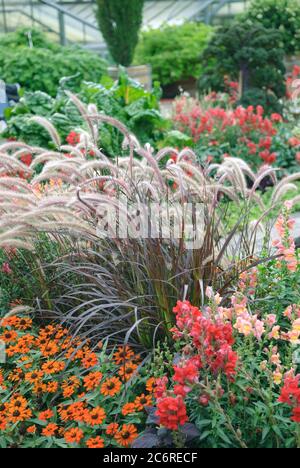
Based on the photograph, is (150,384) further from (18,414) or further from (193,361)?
(18,414)

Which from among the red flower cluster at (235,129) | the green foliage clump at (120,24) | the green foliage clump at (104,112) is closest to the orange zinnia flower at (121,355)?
the green foliage clump at (104,112)

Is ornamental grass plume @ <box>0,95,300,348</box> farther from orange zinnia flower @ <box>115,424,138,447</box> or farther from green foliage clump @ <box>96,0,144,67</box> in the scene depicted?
green foliage clump @ <box>96,0,144,67</box>

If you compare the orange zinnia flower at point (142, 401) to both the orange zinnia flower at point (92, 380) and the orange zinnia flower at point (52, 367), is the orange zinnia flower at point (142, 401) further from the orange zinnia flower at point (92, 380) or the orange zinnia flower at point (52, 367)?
the orange zinnia flower at point (52, 367)

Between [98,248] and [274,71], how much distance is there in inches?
Result: 255

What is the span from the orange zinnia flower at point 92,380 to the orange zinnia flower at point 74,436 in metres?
0.22

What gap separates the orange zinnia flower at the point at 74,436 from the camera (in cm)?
226

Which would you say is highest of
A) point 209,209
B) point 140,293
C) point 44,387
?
point 209,209

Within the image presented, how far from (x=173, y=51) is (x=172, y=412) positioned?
15.1 meters

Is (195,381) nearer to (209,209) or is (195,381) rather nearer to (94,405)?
(94,405)

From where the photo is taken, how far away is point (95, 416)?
235 cm

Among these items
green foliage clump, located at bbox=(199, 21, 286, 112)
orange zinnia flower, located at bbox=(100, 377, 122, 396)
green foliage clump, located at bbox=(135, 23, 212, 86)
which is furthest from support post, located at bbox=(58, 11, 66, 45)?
orange zinnia flower, located at bbox=(100, 377, 122, 396)

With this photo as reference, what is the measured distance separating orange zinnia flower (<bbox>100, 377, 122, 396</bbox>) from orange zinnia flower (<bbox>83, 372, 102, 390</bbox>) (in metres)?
0.03

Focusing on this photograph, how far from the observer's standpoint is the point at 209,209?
301 centimetres
